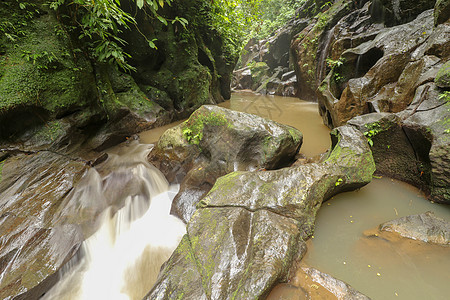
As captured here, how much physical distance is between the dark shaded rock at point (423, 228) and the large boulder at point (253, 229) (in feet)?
2.06

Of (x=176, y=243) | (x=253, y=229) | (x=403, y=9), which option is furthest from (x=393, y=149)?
(x=403, y=9)

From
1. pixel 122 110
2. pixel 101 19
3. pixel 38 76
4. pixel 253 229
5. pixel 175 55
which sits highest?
pixel 101 19

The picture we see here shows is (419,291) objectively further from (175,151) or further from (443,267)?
(175,151)

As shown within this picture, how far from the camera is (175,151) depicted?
13.7 feet

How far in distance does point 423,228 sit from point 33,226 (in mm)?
4890

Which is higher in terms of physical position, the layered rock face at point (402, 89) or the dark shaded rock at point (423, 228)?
the layered rock face at point (402, 89)

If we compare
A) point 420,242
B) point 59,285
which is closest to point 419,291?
point 420,242

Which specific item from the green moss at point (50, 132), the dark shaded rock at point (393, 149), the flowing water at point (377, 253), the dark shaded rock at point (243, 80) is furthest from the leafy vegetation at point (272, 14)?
the flowing water at point (377, 253)

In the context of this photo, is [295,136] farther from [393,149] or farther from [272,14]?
[272,14]

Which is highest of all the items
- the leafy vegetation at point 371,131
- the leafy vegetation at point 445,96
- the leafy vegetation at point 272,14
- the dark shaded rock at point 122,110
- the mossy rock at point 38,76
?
the leafy vegetation at point 272,14

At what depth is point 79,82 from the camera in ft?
14.5

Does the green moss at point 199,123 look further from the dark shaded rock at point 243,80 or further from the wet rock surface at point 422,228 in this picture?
the dark shaded rock at point 243,80

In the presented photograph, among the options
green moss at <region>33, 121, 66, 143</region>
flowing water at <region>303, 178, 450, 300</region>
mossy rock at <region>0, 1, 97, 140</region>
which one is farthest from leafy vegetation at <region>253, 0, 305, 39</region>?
flowing water at <region>303, 178, 450, 300</region>

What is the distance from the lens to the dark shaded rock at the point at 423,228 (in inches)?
72.2
